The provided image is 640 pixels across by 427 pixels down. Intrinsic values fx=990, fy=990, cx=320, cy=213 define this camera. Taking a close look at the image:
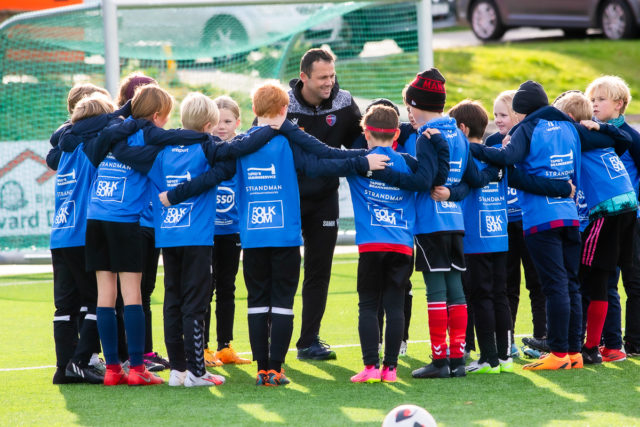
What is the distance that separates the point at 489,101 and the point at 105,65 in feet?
26.7

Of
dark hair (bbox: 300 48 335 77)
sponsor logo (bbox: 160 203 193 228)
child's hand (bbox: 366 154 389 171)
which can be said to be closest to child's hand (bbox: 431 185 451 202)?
child's hand (bbox: 366 154 389 171)

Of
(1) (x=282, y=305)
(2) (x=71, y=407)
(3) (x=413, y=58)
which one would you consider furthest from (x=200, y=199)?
(3) (x=413, y=58)

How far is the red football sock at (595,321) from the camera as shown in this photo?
20.9 feet

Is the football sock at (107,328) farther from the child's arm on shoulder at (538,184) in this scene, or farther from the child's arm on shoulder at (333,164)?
the child's arm on shoulder at (538,184)

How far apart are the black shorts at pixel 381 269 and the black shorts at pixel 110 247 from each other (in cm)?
135

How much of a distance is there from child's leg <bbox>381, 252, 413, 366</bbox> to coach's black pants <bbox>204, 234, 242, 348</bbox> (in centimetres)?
128

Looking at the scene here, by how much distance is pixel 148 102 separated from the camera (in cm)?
596

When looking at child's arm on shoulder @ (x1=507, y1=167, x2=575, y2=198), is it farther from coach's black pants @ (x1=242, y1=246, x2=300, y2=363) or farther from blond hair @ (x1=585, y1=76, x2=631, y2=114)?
coach's black pants @ (x1=242, y1=246, x2=300, y2=363)

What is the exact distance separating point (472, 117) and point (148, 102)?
1.99m

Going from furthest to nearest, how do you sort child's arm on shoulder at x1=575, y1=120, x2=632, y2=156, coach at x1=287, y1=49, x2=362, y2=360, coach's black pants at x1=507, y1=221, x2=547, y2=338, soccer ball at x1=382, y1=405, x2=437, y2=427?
coach's black pants at x1=507, y1=221, x2=547, y2=338
coach at x1=287, y1=49, x2=362, y2=360
child's arm on shoulder at x1=575, y1=120, x2=632, y2=156
soccer ball at x1=382, y1=405, x2=437, y2=427

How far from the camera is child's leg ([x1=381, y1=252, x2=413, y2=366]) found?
5750 mm

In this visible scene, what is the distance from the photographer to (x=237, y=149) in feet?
18.9

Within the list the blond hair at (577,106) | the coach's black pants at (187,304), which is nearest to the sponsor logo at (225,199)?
the coach's black pants at (187,304)

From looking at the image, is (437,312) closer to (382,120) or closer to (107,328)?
(382,120)
